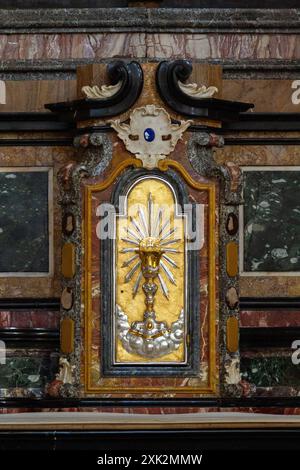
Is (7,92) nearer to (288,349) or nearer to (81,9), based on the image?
(81,9)

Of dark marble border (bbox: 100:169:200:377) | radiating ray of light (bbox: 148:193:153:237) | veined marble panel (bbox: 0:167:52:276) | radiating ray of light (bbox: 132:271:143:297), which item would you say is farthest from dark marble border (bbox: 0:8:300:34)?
radiating ray of light (bbox: 132:271:143:297)

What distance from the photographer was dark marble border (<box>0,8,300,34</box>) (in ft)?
43.6

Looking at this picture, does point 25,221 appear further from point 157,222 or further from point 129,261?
point 157,222

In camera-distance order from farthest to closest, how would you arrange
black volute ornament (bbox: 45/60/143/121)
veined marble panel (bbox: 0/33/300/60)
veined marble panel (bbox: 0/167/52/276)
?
veined marble panel (bbox: 0/33/300/60) → veined marble panel (bbox: 0/167/52/276) → black volute ornament (bbox: 45/60/143/121)

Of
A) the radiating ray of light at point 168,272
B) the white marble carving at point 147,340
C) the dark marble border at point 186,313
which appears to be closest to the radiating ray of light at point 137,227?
the dark marble border at point 186,313

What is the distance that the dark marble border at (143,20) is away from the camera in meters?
13.3

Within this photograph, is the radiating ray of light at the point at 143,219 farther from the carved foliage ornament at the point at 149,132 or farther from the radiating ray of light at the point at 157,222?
the carved foliage ornament at the point at 149,132

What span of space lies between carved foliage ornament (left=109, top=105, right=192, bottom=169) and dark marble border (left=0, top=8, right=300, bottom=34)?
85 centimetres

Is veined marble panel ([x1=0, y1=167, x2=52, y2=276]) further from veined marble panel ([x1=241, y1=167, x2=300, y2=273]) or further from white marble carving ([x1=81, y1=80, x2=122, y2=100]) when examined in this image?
veined marble panel ([x1=241, y1=167, x2=300, y2=273])

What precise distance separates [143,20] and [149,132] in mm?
984

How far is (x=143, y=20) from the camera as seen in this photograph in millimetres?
13305

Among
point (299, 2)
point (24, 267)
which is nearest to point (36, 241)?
point (24, 267)

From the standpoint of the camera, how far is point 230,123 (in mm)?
13242

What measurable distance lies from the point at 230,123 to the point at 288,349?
5.51 ft
